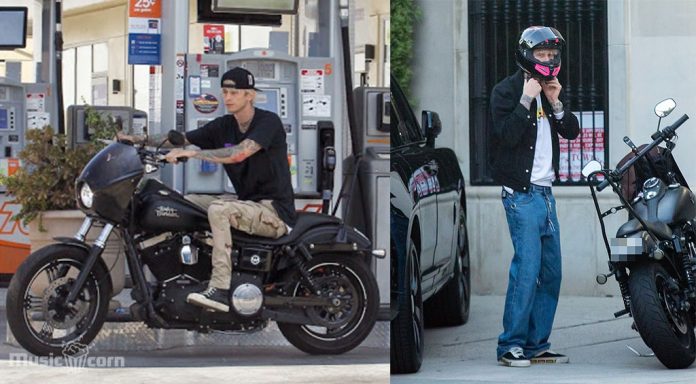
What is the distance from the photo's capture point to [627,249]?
20.6 ft

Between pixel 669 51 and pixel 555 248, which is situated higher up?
pixel 669 51

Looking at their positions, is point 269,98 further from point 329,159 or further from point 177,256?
point 177,256

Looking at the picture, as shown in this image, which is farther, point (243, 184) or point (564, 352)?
point (564, 352)

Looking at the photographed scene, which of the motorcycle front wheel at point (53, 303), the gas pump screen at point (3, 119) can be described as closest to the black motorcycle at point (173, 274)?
the motorcycle front wheel at point (53, 303)

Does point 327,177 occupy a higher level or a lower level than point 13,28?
lower

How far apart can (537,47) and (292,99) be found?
7.01 feet

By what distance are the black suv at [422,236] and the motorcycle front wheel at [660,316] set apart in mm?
903

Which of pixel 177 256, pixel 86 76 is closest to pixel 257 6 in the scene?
pixel 86 76

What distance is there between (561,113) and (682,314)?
40.8 inches

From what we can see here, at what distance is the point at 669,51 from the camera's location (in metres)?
7.97

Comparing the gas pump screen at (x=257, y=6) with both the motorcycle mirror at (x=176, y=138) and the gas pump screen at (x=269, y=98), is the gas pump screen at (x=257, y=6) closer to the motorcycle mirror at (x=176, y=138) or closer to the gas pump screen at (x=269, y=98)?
the gas pump screen at (x=269, y=98)

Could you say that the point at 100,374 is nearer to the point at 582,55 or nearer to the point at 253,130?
the point at 253,130

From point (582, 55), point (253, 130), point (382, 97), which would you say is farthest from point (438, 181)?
point (582, 55)

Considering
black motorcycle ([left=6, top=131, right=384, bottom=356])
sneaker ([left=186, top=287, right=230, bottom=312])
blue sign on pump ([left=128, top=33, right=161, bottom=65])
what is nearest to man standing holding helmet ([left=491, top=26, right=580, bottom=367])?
black motorcycle ([left=6, top=131, right=384, bottom=356])
